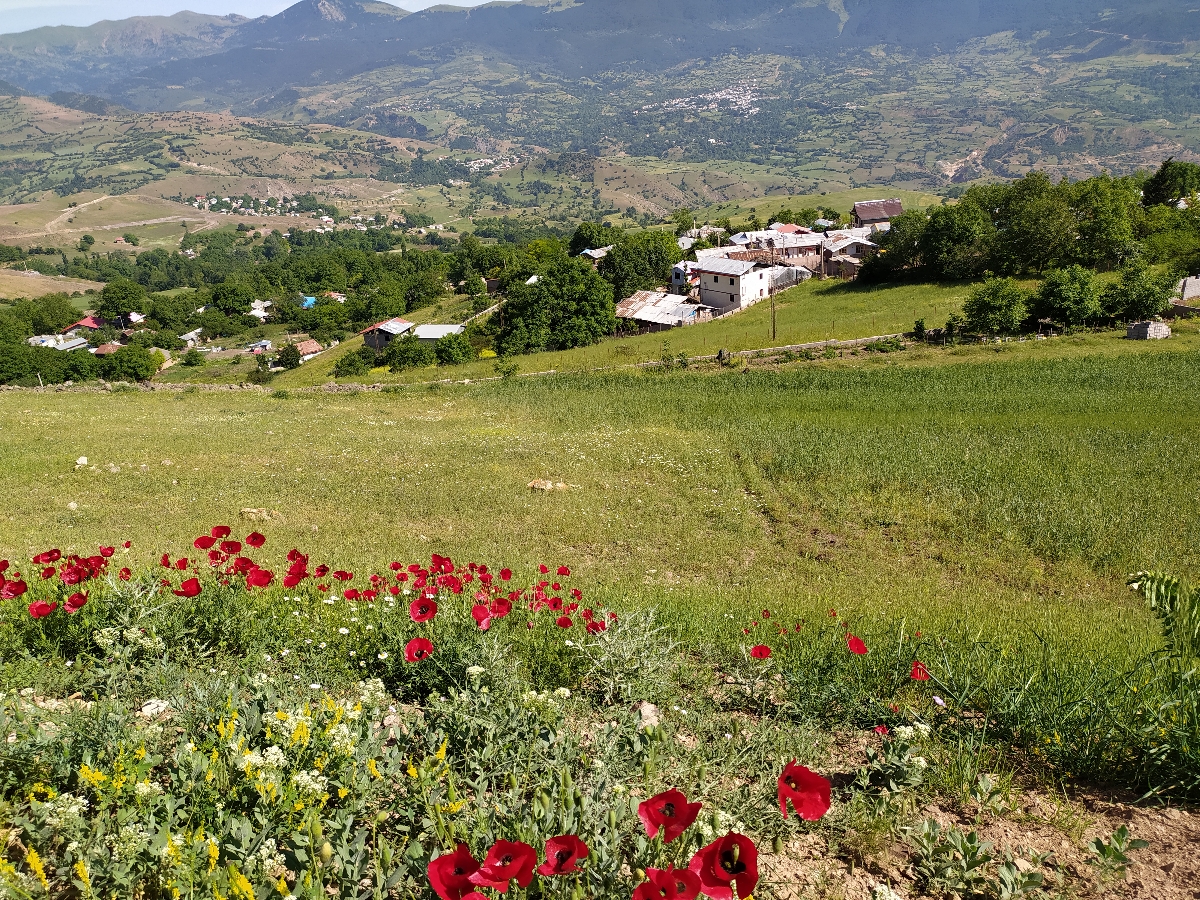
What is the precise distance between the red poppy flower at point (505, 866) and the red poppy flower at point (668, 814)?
20.1 inches

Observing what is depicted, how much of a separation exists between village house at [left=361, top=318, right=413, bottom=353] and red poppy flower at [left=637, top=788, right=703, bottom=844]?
76941 millimetres

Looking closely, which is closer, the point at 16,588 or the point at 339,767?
the point at 339,767

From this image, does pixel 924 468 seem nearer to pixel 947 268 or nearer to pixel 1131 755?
pixel 1131 755

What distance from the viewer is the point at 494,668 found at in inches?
214

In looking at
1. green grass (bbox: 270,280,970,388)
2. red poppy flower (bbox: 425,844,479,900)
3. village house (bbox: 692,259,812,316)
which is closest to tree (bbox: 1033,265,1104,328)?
green grass (bbox: 270,280,970,388)

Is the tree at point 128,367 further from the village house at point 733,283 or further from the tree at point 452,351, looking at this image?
the village house at point 733,283

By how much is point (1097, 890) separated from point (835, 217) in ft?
408

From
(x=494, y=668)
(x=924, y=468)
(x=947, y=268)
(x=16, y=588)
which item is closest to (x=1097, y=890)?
(x=494, y=668)

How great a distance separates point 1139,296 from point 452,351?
170ft

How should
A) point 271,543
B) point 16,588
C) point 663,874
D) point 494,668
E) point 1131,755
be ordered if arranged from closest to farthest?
point 663,874
point 1131,755
point 494,668
point 16,588
point 271,543

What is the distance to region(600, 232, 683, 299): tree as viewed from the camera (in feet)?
257

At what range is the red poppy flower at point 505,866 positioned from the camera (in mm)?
2422

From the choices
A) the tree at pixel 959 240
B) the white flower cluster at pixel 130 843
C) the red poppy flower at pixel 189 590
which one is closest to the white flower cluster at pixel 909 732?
the white flower cluster at pixel 130 843

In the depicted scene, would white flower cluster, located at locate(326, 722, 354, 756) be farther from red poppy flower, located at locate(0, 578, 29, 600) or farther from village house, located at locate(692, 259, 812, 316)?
village house, located at locate(692, 259, 812, 316)
